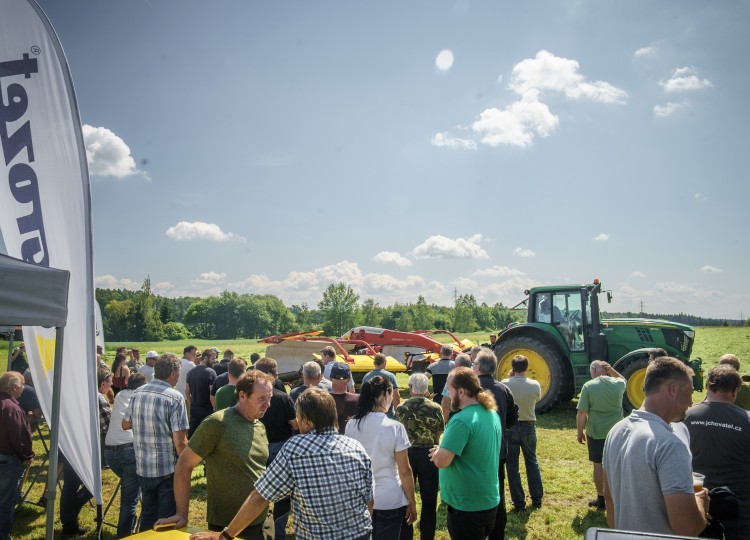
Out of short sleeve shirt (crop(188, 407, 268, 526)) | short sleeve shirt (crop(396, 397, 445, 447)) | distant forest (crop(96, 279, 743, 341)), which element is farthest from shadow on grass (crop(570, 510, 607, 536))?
distant forest (crop(96, 279, 743, 341))

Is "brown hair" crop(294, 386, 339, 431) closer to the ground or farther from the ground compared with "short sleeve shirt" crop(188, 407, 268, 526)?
farther from the ground

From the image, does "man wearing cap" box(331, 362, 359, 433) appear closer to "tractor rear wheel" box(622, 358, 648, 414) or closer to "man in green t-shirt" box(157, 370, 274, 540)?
"man in green t-shirt" box(157, 370, 274, 540)

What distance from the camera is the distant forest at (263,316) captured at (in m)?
62.5

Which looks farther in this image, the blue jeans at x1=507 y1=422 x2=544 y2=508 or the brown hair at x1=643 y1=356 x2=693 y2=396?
the blue jeans at x1=507 y1=422 x2=544 y2=508

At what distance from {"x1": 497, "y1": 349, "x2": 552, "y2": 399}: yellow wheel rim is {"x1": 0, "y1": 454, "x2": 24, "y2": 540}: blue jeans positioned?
332 inches

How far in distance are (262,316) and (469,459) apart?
9063cm

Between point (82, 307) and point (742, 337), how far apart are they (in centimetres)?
3392

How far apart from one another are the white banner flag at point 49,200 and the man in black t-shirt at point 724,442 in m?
4.38

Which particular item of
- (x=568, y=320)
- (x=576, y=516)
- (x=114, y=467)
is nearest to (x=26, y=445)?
(x=114, y=467)

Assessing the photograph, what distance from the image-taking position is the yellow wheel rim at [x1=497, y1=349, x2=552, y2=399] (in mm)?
10078

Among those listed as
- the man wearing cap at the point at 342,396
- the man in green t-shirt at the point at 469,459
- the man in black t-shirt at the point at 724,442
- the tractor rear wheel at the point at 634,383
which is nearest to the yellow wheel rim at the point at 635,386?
the tractor rear wheel at the point at 634,383

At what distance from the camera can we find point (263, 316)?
90875 millimetres

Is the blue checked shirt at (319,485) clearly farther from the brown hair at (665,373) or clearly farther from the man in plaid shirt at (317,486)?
the brown hair at (665,373)

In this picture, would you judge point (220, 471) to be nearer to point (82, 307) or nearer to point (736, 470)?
point (82, 307)
